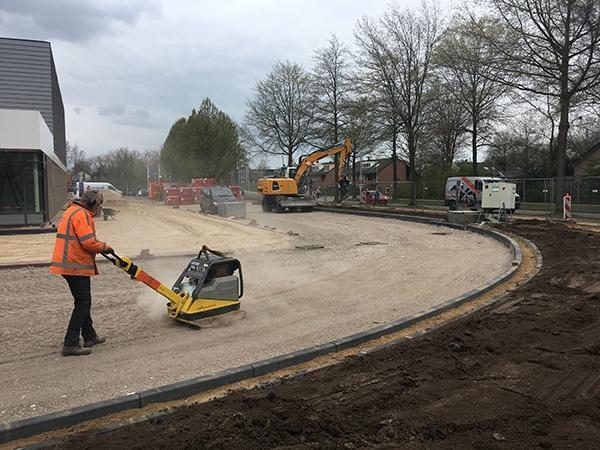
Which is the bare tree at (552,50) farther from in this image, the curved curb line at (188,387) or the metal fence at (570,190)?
Answer: the curved curb line at (188,387)

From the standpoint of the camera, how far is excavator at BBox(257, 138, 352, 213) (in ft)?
102

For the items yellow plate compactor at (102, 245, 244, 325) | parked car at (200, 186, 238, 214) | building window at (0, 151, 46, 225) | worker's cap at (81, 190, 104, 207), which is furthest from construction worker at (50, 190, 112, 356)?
parked car at (200, 186, 238, 214)

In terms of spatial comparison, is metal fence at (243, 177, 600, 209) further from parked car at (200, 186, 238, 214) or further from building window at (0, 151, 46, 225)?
building window at (0, 151, 46, 225)

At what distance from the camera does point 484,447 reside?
333 centimetres

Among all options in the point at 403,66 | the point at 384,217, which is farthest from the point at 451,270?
the point at 403,66

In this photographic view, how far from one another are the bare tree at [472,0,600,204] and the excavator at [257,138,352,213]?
33.0ft

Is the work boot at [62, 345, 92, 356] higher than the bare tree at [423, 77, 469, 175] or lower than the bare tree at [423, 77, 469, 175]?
lower

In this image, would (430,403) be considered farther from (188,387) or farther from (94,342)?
(94,342)

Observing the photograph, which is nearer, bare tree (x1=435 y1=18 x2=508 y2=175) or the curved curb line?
the curved curb line

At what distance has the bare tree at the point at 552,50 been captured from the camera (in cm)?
2338

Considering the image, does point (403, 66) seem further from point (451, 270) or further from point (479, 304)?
point (479, 304)

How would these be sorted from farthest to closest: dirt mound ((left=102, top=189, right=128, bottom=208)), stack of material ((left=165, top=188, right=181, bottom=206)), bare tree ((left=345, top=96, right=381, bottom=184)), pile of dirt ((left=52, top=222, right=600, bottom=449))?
stack of material ((left=165, top=188, right=181, bottom=206)) < bare tree ((left=345, top=96, right=381, bottom=184)) < dirt mound ((left=102, top=189, right=128, bottom=208)) < pile of dirt ((left=52, top=222, right=600, bottom=449))

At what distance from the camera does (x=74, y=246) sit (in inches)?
221

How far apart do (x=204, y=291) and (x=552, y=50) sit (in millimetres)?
24416
